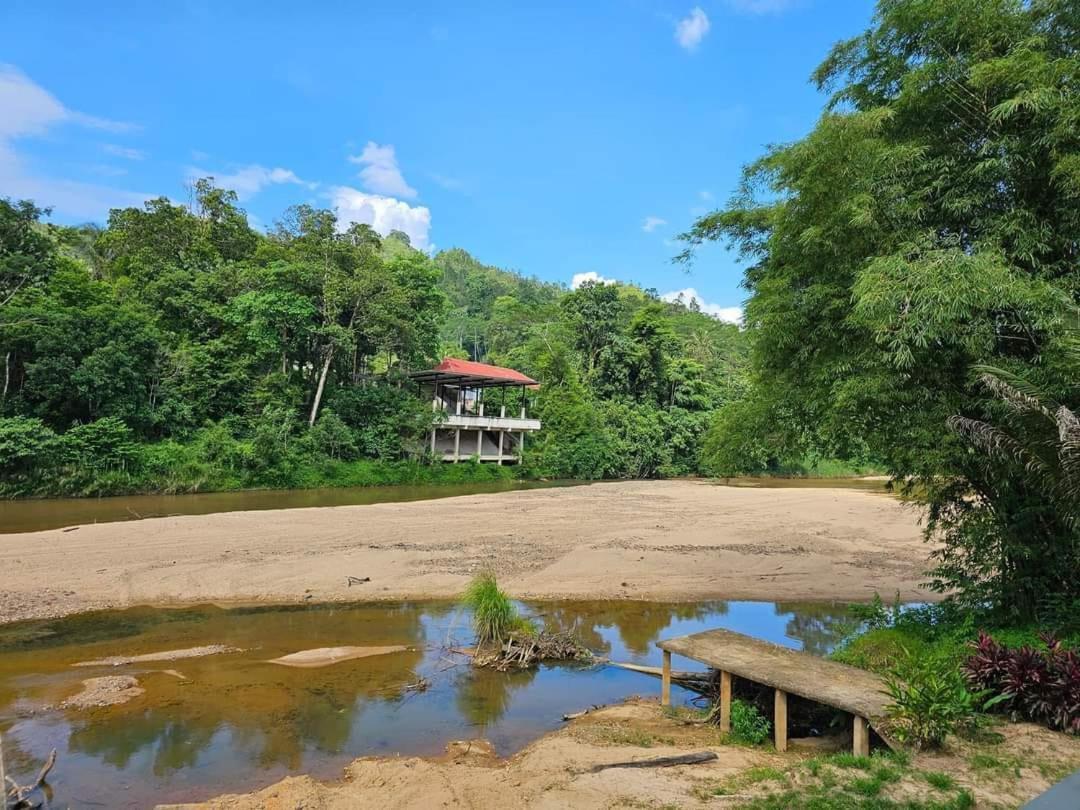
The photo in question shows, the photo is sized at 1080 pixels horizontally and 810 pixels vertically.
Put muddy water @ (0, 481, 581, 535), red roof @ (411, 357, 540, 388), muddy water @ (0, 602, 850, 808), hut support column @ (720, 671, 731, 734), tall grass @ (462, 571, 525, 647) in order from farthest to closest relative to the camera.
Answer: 1. red roof @ (411, 357, 540, 388)
2. muddy water @ (0, 481, 581, 535)
3. tall grass @ (462, 571, 525, 647)
4. hut support column @ (720, 671, 731, 734)
5. muddy water @ (0, 602, 850, 808)

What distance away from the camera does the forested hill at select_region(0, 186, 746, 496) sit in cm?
2795

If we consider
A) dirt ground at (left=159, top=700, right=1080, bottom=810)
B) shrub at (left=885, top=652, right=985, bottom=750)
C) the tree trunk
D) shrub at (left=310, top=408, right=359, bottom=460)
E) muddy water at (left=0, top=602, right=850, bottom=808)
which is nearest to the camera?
dirt ground at (left=159, top=700, right=1080, bottom=810)

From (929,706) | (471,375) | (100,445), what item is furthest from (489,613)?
(471,375)

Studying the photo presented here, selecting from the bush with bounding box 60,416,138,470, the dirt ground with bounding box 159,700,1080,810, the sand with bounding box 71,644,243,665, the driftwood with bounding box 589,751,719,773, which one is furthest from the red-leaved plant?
the bush with bounding box 60,416,138,470

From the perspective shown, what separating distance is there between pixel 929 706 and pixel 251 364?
35133 millimetres

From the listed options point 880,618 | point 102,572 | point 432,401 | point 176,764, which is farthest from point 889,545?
point 432,401

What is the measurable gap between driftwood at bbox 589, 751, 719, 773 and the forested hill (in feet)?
85.4

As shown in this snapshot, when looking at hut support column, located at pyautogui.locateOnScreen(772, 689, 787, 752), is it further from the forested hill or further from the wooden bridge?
the forested hill

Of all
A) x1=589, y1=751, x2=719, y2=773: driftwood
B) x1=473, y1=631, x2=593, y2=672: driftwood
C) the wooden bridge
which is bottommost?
x1=473, y1=631, x2=593, y2=672: driftwood

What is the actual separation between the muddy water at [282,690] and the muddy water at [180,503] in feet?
40.5

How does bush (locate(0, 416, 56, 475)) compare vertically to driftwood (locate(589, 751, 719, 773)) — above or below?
above

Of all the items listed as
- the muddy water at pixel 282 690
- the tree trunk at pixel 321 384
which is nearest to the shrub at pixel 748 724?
the muddy water at pixel 282 690

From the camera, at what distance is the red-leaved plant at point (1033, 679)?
19.3ft

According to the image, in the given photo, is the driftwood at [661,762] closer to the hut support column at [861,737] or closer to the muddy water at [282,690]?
the hut support column at [861,737]
